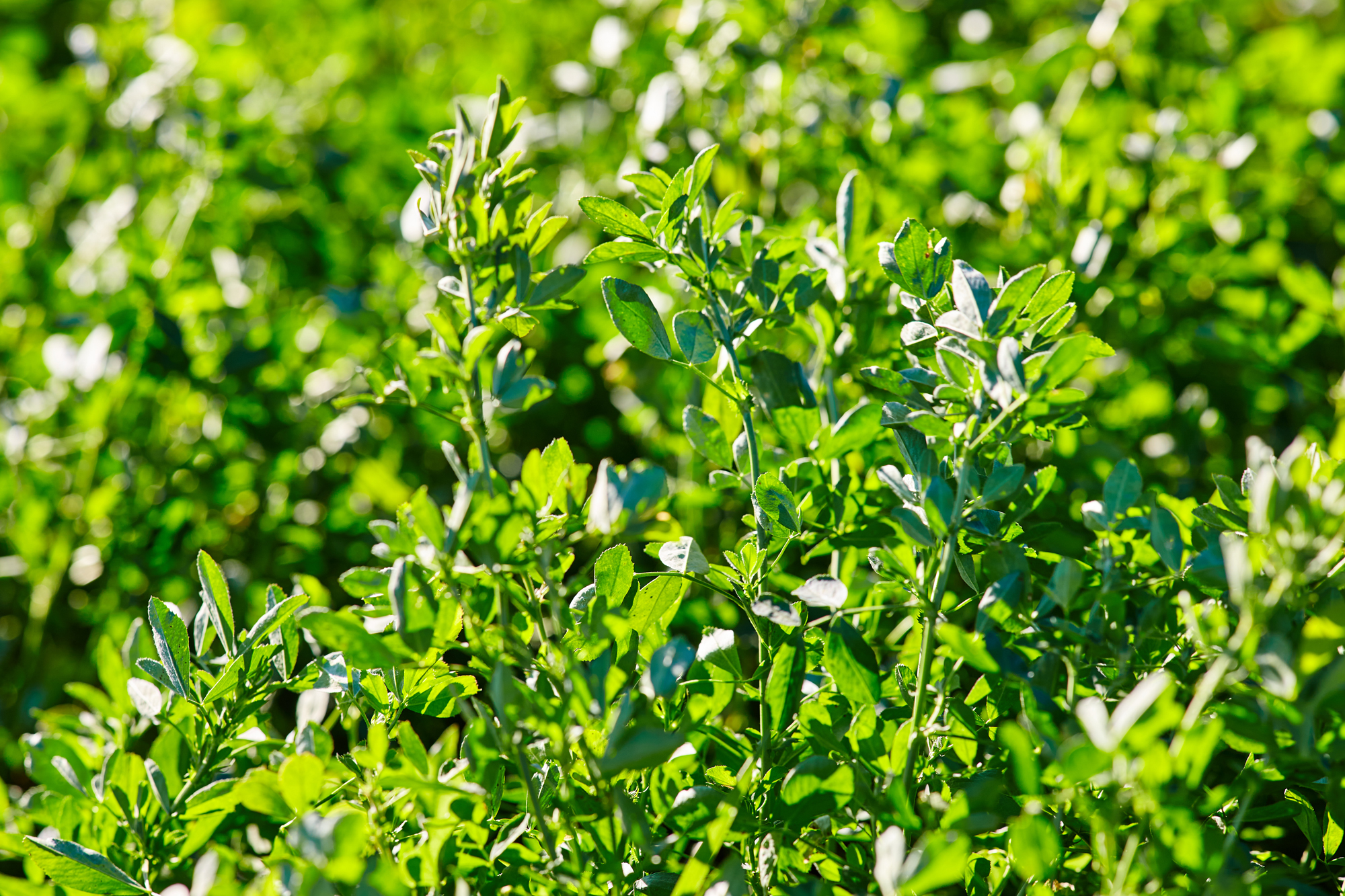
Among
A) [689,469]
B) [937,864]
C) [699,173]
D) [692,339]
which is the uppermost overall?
[699,173]

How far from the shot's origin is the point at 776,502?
2.76ft

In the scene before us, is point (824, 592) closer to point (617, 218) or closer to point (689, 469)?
point (617, 218)

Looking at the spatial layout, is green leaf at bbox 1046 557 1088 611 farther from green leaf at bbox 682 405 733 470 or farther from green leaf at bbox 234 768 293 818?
green leaf at bbox 234 768 293 818

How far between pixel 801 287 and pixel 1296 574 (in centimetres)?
46

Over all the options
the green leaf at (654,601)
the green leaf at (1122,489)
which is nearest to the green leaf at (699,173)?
the green leaf at (654,601)

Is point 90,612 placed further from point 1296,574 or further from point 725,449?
point 1296,574

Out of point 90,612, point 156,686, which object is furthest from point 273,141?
point 156,686

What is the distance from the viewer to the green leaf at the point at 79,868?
0.83 m

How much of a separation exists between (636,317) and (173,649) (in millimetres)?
490

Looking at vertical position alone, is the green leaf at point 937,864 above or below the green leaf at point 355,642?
below

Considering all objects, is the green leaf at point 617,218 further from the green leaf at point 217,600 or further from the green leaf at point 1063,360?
the green leaf at point 217,600

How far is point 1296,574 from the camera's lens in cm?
65

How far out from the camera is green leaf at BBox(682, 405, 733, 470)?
90 centimetres

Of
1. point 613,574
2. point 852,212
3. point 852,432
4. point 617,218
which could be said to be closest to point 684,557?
point 613,574
